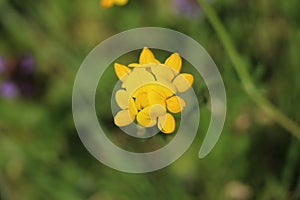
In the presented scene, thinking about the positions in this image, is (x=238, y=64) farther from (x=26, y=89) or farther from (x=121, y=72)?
(x=26, y=89)

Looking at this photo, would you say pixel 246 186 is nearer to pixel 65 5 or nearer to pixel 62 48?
pixel 62 48

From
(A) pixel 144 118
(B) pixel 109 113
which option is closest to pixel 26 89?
(B) pixel 109 113

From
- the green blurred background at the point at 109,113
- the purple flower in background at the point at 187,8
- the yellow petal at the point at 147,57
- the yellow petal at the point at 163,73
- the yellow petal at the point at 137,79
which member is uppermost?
the purple flower in background at the point at 187,8

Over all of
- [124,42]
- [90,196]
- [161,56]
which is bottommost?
[90,196]

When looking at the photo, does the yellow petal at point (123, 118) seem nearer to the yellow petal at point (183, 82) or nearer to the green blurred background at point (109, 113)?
the yellow petal at point (183, 82)

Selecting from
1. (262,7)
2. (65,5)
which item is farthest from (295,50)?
(65,5)

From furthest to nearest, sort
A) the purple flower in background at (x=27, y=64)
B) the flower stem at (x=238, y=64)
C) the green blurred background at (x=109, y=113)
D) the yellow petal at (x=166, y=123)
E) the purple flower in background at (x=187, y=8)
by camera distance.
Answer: the purple flower in background at (x=27, y=64)
the purple flower in background at (x=187, y=8)
the green blurred background at (x=109, y=113)
the flower stem at (x=238, y=64)
the yellow petal at (x=166, y=123)

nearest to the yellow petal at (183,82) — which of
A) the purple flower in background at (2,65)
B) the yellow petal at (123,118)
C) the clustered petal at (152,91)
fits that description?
the clustered petal at (152,91)
